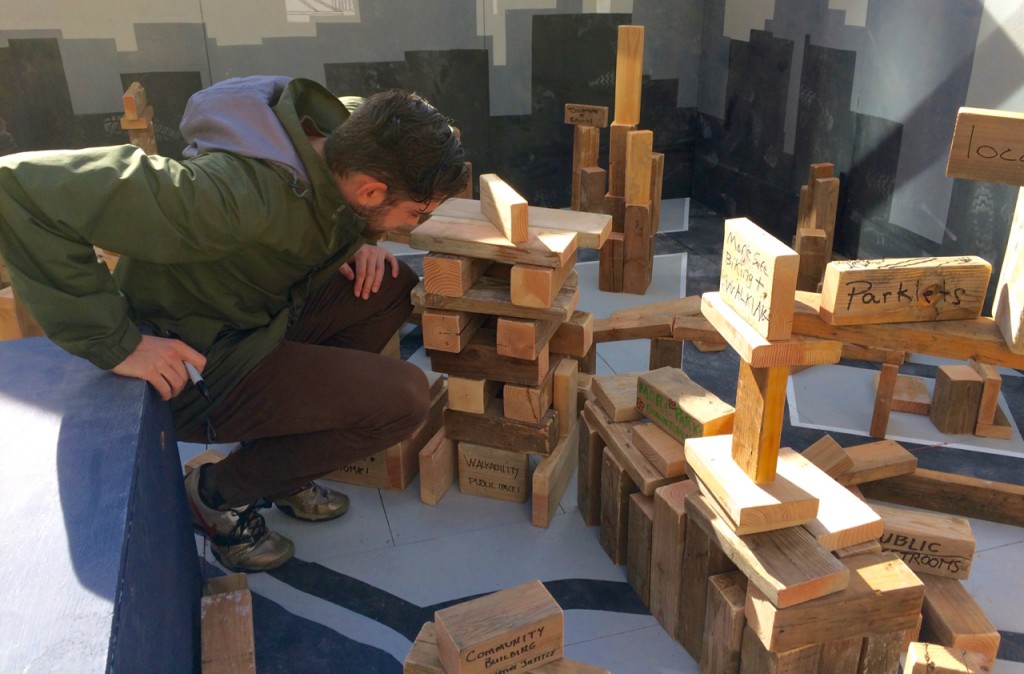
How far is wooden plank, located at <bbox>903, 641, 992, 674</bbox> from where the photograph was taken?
176 cm

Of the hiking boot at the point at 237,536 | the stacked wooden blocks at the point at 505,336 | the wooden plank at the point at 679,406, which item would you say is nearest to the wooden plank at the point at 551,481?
the stacked wooden blocks at the point at 505,336

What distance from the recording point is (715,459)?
2092 mm

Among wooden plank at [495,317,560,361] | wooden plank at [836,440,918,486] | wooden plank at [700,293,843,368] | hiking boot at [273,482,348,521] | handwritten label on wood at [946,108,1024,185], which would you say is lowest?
hiking boot at [273,482,348,521]

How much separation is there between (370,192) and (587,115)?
367cm

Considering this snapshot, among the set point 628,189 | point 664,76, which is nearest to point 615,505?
point 628,189

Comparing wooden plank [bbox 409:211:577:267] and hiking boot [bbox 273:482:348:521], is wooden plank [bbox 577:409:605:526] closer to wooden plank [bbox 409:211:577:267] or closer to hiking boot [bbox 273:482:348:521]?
wooden plank [bbox 409:211:577:267]

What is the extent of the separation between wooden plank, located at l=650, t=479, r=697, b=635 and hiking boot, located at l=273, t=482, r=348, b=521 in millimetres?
1140

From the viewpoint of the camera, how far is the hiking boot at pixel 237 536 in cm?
260

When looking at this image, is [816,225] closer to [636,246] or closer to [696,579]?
[636,246]

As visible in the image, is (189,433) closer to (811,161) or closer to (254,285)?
(254,285)

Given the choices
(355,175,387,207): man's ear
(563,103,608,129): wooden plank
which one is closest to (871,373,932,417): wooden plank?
(355,175,387,207): man's ear

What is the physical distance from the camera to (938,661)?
179 centimetres

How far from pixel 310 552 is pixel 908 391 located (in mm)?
2622

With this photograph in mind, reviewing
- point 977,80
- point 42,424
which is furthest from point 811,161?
point 42,424
